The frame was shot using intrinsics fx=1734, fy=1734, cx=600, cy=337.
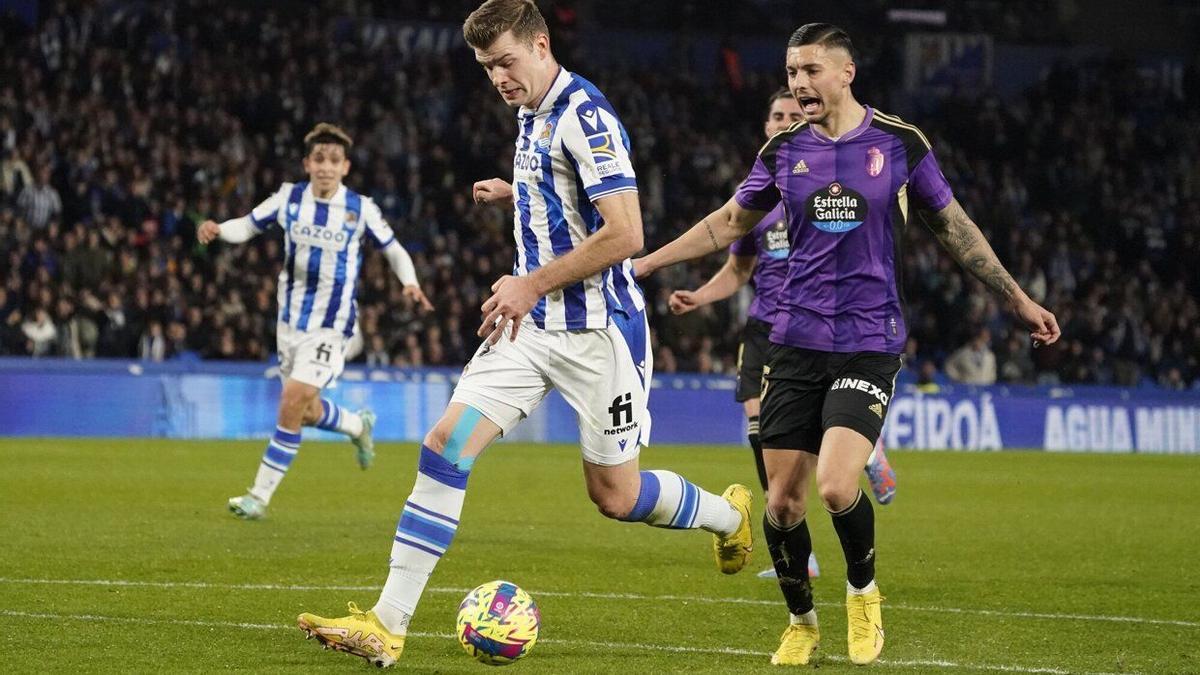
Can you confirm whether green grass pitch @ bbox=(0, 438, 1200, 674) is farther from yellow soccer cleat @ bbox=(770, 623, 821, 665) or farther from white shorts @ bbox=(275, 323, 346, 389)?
white shorts @ bbox=(275, 323, 346, 389)

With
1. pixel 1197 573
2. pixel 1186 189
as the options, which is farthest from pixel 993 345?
pixel 1197 573

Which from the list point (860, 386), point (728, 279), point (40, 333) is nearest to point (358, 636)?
point (860, 386)

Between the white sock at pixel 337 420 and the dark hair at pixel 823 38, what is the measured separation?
7315 mm

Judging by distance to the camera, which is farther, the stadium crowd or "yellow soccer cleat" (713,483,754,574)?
the stadium crowd

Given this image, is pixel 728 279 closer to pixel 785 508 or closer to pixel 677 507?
pixel 677 507

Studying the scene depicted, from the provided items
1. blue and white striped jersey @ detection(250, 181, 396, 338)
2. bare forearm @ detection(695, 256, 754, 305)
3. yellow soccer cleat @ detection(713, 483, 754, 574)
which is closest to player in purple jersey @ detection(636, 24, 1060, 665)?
yellow soccer cleat @ detection(713, 483, 754, 574)

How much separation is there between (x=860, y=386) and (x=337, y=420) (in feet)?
25.3

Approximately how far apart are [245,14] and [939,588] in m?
22.3

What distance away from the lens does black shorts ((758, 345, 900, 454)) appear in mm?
6594

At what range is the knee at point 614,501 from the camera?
22.4 ft

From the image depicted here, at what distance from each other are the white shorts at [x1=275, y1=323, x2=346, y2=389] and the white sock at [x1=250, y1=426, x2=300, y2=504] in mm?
549

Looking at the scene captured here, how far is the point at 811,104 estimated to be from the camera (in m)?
6.79

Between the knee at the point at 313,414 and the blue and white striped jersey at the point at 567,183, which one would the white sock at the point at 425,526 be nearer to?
the blue and white striped jersey at the point at 567,183

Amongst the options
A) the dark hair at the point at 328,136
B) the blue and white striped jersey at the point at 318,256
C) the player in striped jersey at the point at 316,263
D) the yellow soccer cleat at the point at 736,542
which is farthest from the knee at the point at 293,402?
the yellow soccer cleat at the point at 736,542
